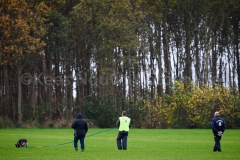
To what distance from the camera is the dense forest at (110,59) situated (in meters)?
60.8

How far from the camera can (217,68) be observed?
84188 mm

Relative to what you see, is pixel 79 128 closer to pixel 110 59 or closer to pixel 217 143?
pixel 217 143

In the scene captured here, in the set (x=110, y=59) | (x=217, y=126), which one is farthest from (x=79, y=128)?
(x=110, y=59)

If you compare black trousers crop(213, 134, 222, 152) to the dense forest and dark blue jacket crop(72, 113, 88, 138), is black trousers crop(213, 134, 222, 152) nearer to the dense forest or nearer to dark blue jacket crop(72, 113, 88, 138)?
dark blue jacket crop(72, 113, 88, 138)

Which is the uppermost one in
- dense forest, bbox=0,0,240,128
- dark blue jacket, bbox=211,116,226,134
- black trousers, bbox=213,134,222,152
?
dense forest, bbox=0,0,240,128

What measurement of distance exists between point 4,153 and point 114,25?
39897 mm

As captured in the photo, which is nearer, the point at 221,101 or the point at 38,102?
the point at 221,101

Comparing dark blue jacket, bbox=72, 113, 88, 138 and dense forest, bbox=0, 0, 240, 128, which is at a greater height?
dense forest, bbox=0, 0, 240, 128

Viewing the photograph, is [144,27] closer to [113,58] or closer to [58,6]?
[113,58]

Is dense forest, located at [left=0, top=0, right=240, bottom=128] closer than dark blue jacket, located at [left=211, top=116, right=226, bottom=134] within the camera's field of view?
No

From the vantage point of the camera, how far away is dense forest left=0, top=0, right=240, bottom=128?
60844 mm

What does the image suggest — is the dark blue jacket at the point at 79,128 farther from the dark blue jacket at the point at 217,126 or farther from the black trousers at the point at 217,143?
the black trousers at the point at 217,143

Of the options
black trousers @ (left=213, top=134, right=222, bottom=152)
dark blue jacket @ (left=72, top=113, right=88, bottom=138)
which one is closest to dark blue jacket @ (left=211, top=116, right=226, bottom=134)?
black trousers @ (left=213, top=134, right=222, bottom=152)

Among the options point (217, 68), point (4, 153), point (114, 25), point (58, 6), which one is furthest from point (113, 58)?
point (4, 153)
